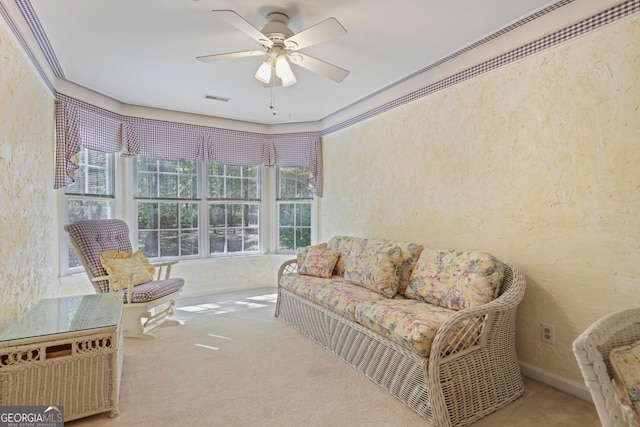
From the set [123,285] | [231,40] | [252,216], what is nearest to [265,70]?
[231,40]

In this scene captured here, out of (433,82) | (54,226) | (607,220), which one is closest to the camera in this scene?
(607,220)

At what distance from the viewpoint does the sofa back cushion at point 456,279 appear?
2.12m

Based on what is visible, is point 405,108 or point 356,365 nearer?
point 356,365

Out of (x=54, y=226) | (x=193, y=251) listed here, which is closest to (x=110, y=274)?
(x=54, y=226)

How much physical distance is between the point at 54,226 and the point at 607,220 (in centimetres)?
442

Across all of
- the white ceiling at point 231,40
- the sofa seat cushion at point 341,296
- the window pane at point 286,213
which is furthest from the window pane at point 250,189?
the sofa seat cushion at point 341,296

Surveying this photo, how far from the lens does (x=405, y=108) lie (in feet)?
10.8

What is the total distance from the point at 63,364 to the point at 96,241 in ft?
5.60

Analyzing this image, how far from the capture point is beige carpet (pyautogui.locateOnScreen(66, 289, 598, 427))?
1.85 m

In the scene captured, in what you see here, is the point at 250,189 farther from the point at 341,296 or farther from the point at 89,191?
the point at 341,296

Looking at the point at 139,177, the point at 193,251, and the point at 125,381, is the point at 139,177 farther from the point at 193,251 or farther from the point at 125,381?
the point at 125,381

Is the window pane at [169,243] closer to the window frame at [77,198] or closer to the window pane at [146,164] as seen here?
the window frame at [77,198]

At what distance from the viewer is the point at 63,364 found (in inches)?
69.6

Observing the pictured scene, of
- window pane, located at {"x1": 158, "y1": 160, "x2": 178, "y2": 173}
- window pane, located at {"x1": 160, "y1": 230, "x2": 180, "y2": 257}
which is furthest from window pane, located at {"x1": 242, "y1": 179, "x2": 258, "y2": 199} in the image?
window pane, located at {"x1": 160, "y1": 230, "x2": 180, "y2": 257}
